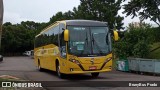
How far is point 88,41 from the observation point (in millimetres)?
20312

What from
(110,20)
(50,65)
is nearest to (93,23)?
(50,65)

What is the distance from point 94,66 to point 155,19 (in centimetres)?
1771

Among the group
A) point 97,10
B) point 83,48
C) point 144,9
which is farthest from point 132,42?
point 97,10

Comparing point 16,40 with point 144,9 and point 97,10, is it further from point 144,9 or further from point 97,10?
point 144,9

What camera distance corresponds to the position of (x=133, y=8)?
38375 millimetres

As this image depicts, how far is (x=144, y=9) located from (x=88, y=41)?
1851cm

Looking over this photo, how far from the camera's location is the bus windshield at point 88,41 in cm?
2005

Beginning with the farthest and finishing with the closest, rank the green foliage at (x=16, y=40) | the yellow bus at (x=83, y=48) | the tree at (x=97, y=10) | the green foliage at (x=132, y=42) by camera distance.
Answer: the green foliage at (x=16, y=40), the tree at (x=97, y=10), the green foliage at (x=132, y=42), the yellow bus at (x=83, y=48)

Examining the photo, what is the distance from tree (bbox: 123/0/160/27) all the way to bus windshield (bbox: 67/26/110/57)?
16.2 meters

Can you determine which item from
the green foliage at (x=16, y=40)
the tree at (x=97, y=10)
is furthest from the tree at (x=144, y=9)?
the green foliage at (x=16, y=40)

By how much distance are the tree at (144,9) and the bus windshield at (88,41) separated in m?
16.2

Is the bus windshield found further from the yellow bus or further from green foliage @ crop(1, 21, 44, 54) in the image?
green foliage @ crop(1, 21, 44, 54)

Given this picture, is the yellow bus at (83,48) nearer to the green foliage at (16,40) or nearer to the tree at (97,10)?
the tree at (97,10)

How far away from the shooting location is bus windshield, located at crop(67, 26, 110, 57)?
65.8 feet
